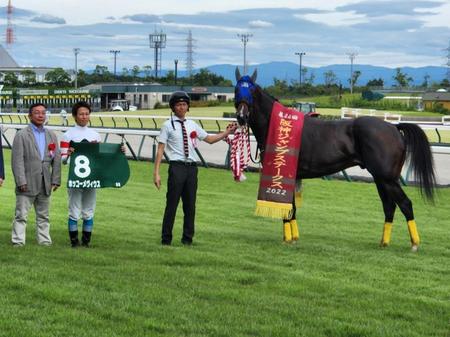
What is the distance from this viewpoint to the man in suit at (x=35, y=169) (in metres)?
7.50

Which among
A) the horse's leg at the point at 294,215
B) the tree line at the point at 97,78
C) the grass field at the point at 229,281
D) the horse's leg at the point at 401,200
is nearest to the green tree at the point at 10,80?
the tree line at the point at 97,78

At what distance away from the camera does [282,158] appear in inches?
330

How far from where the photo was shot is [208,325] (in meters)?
4.82

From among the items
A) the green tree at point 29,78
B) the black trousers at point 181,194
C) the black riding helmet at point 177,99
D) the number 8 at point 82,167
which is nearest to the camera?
the number 8 at point 82,167

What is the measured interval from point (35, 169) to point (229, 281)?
257 cm

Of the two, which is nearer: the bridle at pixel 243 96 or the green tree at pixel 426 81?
the bridle at pixel 243 96

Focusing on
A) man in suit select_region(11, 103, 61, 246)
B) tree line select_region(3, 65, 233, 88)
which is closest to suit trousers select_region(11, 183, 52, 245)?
man in suit select_region(11, 103, 61, 246)

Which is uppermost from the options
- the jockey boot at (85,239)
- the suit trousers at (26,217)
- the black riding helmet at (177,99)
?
the black riding helmet at (177,99)

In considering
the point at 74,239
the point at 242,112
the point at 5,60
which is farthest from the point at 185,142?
the point at 5,60

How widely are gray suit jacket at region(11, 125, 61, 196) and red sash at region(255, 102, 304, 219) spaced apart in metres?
2.32

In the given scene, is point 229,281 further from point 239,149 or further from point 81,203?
point 239,149

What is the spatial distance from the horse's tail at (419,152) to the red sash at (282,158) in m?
1.20

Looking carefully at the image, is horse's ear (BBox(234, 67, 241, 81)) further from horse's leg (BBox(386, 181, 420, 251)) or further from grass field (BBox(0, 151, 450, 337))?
horse's leg (BBox(386, 181, 420, 251))

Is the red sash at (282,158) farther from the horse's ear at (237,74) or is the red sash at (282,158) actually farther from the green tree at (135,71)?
the green tree at (135,71)
